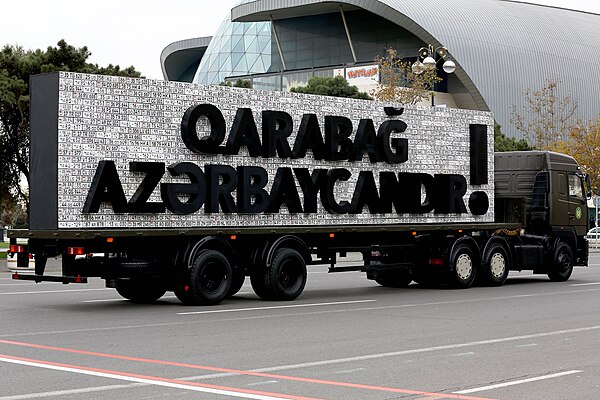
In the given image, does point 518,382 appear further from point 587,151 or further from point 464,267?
point 587,151

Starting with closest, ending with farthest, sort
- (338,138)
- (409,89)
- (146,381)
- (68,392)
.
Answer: (68,392), (146,381), (338,138), (409,89)

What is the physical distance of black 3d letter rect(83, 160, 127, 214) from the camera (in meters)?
17.7

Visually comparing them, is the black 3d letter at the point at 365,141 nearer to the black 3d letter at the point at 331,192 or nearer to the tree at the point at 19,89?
the black 3d letter at the point at 331,192

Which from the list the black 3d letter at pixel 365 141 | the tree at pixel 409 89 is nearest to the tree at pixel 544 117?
the tree at pixel 409 89

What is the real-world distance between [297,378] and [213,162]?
31.2ft

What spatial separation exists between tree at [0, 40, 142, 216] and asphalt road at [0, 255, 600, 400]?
1777 centimetres

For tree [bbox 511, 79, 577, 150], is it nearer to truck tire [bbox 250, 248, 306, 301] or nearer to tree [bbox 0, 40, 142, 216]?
tree [bbox 0, 40, 142, 216]

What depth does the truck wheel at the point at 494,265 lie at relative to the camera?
942 inches

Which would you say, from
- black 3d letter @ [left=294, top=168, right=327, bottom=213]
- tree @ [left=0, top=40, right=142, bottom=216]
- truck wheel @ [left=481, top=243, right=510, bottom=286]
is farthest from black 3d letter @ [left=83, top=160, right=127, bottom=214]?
tree @ [left=0, top=40, right=142, bottom=216]

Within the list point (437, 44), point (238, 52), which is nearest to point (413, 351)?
point (437, 44)

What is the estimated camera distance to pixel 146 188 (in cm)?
1831

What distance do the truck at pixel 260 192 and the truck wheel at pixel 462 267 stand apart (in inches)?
1.7

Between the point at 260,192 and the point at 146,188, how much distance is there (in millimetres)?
2480

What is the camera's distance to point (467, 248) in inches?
929
